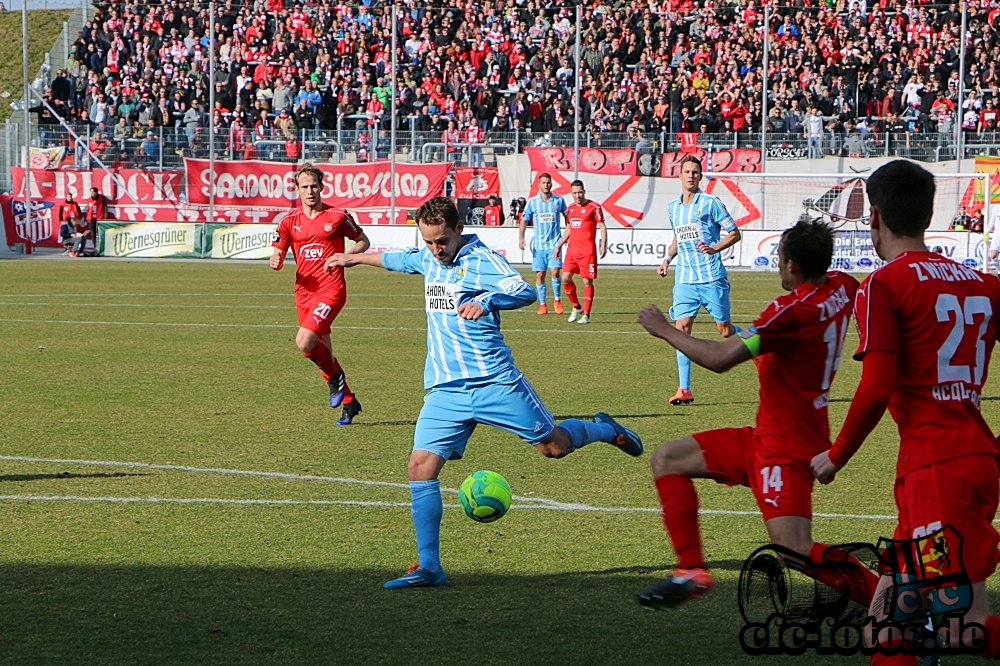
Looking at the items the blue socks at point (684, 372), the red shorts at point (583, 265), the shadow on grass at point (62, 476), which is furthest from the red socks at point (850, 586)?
the red shorts at point (583, 265)

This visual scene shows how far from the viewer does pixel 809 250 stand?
493cm

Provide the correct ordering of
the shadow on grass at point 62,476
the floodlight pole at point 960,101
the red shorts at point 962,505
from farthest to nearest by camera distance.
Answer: the floodlight pole at point 960,101 → the shadow on grass at point 62,476 → the red shorts at point 962,505

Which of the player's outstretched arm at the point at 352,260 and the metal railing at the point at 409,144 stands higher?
the metal railing at the point at 409,144

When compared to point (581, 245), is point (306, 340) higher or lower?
lower

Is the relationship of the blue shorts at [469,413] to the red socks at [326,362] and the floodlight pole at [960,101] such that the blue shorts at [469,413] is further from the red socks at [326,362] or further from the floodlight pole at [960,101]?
the floodlight pole at [960,101]

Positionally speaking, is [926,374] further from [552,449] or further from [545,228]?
[545,228]

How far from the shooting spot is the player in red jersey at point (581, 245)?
19.4 meters

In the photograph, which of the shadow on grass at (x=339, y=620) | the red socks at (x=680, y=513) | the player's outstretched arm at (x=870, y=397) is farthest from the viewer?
the red socks at (x=680, y=513)

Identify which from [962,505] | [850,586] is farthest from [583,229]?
[962,505]

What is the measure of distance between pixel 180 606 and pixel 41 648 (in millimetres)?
713

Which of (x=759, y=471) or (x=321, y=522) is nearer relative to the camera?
(x=759, y=471)

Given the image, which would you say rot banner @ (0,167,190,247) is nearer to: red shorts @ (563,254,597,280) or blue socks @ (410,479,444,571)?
red shorts @ (563,254,597,280)

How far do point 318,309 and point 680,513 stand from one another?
6.26 meters

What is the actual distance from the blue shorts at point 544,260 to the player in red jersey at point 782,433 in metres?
15.7
